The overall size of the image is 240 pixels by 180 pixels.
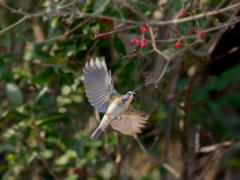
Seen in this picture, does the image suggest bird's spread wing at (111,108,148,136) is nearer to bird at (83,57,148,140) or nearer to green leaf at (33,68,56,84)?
bird at (83,57,148,140)

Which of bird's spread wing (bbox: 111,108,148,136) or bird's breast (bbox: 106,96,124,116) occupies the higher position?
bird's breast (bbox: 106,96,124,116)

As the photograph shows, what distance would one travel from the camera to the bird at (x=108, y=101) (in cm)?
306

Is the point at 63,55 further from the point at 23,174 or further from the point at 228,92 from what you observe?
the point at 228,92

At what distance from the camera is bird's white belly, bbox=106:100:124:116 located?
10.1 feet

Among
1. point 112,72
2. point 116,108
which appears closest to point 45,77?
point 112,72

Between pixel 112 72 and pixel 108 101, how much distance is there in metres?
0.71

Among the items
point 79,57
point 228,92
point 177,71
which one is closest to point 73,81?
point 79,57

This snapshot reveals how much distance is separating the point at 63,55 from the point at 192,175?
183 centimetres

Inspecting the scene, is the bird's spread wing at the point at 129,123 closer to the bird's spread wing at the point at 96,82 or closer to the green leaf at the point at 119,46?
the bird's spread wing at the point at 96,82

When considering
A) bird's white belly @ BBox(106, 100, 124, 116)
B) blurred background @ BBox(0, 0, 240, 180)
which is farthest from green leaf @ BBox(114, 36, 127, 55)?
bird's white belly @ BBox(106, 100, 124, 116)

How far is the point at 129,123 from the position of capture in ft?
10.5

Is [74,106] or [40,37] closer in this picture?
[74,106]

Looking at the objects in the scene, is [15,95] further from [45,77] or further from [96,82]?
[96,82]

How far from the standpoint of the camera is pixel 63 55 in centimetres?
392
